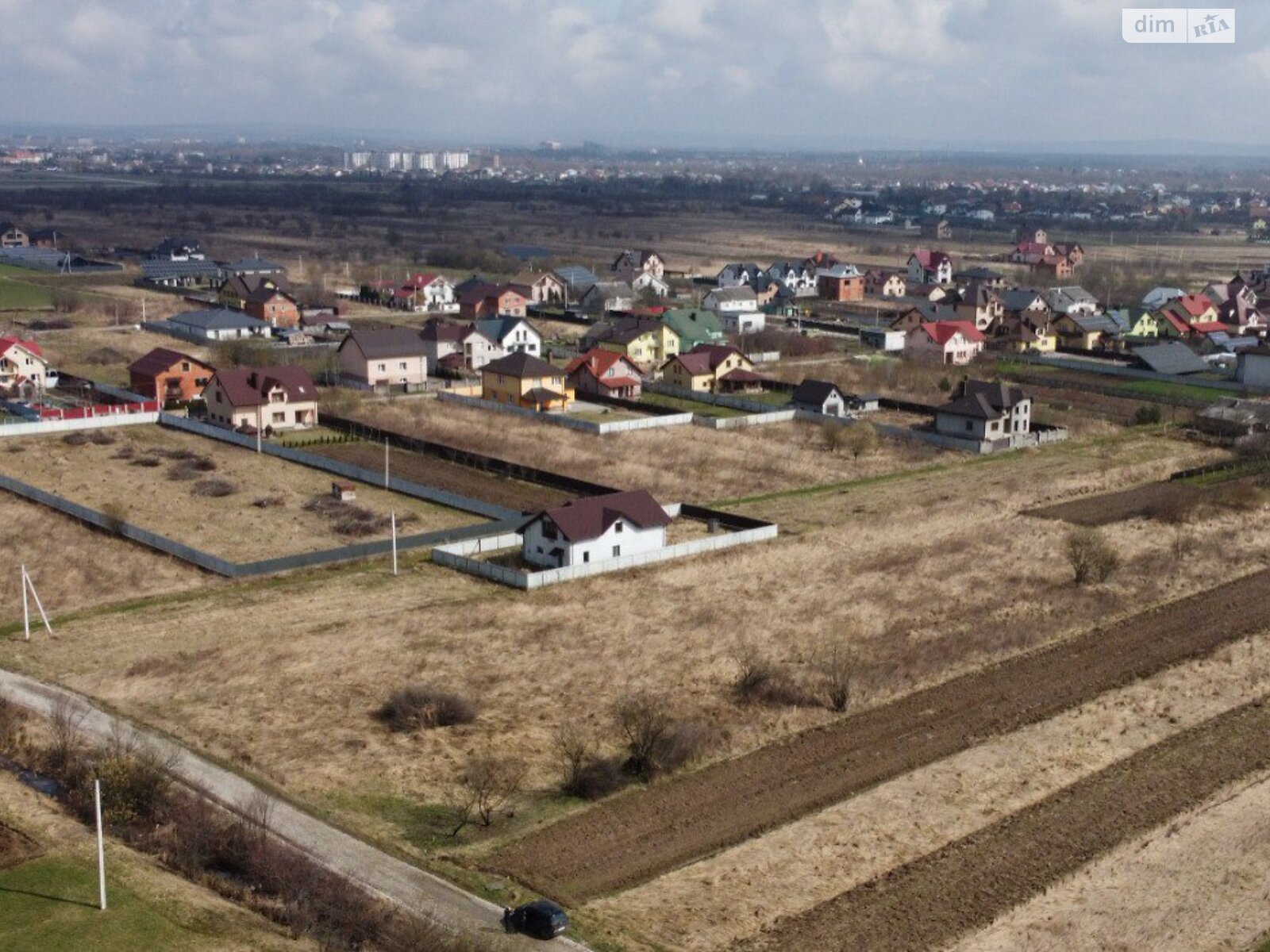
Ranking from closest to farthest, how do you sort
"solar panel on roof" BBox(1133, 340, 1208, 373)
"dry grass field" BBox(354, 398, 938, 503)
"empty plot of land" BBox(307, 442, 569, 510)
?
"empty plot of land" BBox(307, 442, 569, 510) → "dry grass field" BBox(354, 398, 938, 503) → "solar panel on roof" BBox(1133, 340, 1208, 373)

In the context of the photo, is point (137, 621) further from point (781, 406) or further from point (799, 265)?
point (799, 265)

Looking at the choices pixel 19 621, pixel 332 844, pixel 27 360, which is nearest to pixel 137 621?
pixel 19 621

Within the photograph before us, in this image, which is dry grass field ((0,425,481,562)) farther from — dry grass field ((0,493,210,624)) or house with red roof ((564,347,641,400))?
house with red roof ((564,347,641,400))

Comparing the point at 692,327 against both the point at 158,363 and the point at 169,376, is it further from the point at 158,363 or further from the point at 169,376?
the point at 158,363

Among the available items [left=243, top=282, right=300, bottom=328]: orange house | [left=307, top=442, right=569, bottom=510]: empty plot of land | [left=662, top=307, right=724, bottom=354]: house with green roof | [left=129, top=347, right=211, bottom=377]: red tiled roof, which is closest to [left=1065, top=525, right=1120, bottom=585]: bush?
[left=307, top=442, right=569, bottom=510]: empty plot of land

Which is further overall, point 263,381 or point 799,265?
point 799,265

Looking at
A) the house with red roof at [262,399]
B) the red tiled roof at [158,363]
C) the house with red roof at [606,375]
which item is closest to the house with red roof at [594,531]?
the house with red roof at [262,399]

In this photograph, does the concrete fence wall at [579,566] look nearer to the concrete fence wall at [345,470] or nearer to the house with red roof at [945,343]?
the concrete fence wall at [345,470]

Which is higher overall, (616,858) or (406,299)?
(406,299)
